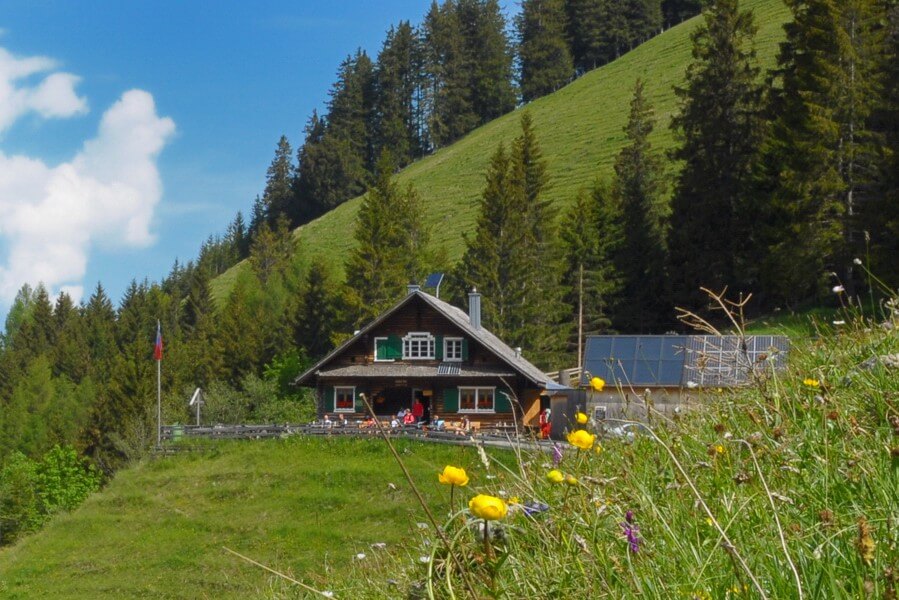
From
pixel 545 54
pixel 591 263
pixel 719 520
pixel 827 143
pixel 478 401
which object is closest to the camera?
pixel 719 520

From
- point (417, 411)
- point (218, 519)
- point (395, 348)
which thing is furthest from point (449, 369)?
point (218, 519)

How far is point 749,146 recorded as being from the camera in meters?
46.2

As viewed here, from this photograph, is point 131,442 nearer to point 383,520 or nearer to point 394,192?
point 394,192

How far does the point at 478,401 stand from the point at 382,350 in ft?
14.8

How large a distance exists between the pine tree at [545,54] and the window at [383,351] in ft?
324

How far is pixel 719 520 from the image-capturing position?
9.20 ft

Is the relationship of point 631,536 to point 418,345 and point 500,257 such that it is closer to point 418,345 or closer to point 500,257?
point 418,345

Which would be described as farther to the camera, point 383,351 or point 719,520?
point 383,351

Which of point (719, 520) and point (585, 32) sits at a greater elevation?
point (585, 32)

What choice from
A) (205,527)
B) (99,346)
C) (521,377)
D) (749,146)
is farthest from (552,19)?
(205,527)

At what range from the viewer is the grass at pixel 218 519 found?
71.9 ft

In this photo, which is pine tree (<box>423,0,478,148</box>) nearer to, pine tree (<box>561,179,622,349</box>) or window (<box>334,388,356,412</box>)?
pine tree (<box>561,179,622,349</box>)

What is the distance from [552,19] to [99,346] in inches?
3006

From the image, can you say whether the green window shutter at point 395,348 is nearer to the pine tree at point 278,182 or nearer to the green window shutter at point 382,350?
the green window shutter at point 382,350
